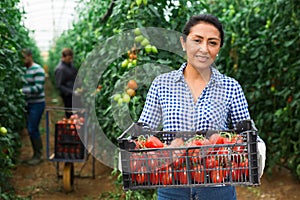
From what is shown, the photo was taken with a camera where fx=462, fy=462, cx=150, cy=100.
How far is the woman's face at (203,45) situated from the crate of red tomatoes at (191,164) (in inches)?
14.7

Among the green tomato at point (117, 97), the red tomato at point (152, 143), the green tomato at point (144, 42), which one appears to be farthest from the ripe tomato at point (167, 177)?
the green tomato at point (144, 42)

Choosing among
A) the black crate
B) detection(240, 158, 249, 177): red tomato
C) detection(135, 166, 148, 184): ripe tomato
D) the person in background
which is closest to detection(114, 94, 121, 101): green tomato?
the black crate

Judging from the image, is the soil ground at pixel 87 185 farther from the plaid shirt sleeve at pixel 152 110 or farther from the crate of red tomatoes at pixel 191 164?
the crate of red tomatoes at pixel 191 164

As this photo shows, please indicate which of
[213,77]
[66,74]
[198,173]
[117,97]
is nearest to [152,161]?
[198,173]

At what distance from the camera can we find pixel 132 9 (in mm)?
3279

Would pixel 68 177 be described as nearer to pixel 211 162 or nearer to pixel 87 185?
pixel 87 185

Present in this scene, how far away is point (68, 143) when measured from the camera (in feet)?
14.0

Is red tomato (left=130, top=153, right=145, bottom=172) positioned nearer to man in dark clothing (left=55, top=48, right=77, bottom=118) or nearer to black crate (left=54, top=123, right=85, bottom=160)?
black crate (left=54, top=123, right=85, bottom=160)

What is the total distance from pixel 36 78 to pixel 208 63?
12.7 ft

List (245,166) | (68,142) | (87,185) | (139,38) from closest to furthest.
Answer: (245,166)
(139,38)
(68,142)
(87,185)

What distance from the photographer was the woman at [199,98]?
183cm

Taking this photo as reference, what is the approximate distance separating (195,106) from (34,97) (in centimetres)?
388

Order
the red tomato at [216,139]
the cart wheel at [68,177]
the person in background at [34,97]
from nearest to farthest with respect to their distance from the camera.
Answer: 1. the red tomato at [216,139]
2. the cart wheel at [68,177]
3. the person in background at [34,97]

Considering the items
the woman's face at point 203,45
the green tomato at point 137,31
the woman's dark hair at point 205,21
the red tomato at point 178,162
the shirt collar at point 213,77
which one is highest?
the green tomato at point 137,31
